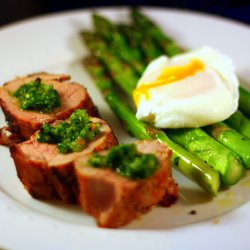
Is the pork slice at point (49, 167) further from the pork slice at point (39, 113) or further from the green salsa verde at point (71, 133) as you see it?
the pork slice at point (39, 113)

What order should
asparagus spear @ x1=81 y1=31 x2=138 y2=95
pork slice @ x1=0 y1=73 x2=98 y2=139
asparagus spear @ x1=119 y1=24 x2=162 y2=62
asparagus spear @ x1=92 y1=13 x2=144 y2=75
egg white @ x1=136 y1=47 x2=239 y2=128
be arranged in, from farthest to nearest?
1. asparagus spear @ x1=119 y1=24 x2=162 y2=62
2. asparagus spear @ x1=92 y1=13 x2=144 y2=75
3. asparagus spear @ x1=81 y1=31 x2=138 y2=95
4. egg white @ x1=136 y1=47 x2=239 y2=128
5. pork slice @ x1=0 y1=73 x2=98 y2=139

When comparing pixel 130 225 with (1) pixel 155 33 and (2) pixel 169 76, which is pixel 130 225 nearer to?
(2) pixel 169 76

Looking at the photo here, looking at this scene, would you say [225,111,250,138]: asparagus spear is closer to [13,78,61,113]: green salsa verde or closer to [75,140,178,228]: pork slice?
[75,140,178,228]: pork slice

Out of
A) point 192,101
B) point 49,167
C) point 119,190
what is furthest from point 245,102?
point 49,167

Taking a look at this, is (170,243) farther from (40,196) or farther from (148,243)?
(40,196)

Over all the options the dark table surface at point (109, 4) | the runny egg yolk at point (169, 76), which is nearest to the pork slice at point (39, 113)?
the runny egg yolk at point (169, 76)

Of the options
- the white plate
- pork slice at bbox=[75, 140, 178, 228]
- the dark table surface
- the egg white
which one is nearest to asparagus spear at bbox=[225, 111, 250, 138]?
the egg white
